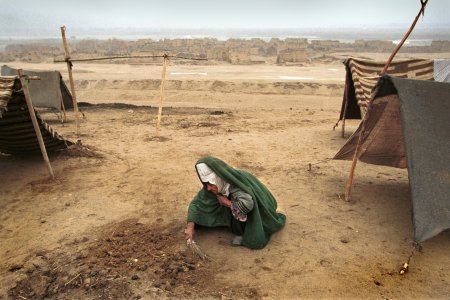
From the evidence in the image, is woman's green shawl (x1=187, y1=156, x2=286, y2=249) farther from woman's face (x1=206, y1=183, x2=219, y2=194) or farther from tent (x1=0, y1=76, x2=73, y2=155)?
tent (x1=0, y1=76, x2=73, y2=155)

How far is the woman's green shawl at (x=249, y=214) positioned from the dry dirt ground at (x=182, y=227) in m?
0.15

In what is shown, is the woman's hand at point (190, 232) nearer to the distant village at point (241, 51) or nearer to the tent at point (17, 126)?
the tent at point (17, 126)

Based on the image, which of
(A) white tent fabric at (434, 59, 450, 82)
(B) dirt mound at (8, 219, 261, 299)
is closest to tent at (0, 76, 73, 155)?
(B) dirt mound at (8, 219, 261, 299)

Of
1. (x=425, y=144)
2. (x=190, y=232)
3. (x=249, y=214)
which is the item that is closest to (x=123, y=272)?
(x=190, y=232)

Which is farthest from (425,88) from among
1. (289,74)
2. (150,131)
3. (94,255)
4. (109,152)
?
(289,74)

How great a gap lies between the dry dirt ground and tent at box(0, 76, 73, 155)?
0.95 feet

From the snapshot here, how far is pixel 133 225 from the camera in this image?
4781 millimetres

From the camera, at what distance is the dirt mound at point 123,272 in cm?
355

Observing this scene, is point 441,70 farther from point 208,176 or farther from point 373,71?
point 208,176

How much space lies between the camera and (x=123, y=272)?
3.80 metres

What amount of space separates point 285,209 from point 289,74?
1839 centimetres

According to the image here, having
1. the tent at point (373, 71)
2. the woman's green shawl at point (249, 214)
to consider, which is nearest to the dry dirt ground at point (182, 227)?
the woman's green shawl at point (249, 214)

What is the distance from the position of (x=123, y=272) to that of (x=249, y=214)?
4.53ft

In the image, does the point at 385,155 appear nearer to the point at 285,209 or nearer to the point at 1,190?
the point at 285,209
